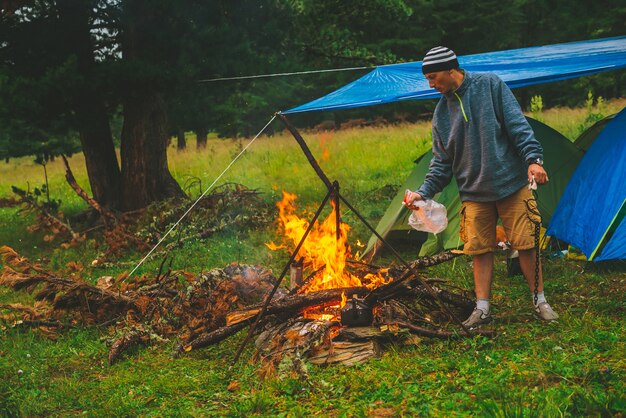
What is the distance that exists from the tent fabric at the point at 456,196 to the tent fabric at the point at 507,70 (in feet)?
2.68

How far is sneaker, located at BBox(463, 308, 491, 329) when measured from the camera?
4.67m

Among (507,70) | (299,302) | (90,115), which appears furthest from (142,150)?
(299,302)

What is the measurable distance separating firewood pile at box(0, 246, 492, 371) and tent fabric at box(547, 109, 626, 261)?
4.45 feet

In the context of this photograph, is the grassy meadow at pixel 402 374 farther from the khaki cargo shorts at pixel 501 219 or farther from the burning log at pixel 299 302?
the khaki cargo shorts at pixel 501 219

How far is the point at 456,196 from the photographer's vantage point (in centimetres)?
731

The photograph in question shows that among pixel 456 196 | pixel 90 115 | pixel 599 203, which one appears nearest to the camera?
pixel 599 203

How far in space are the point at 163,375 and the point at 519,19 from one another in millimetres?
30893

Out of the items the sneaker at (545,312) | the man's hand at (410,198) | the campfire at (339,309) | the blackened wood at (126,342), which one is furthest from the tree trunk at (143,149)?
the sneaker at (545,312)

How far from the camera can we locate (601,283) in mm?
5863

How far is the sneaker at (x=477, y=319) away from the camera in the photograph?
4672 mm

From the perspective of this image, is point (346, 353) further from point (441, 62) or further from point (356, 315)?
point (441, 62)

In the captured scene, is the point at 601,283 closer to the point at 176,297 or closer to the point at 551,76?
the point at 551,76

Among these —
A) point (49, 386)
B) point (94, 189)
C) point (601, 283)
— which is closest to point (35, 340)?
point (49, 386)

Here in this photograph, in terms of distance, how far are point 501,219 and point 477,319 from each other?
2.23 feet
